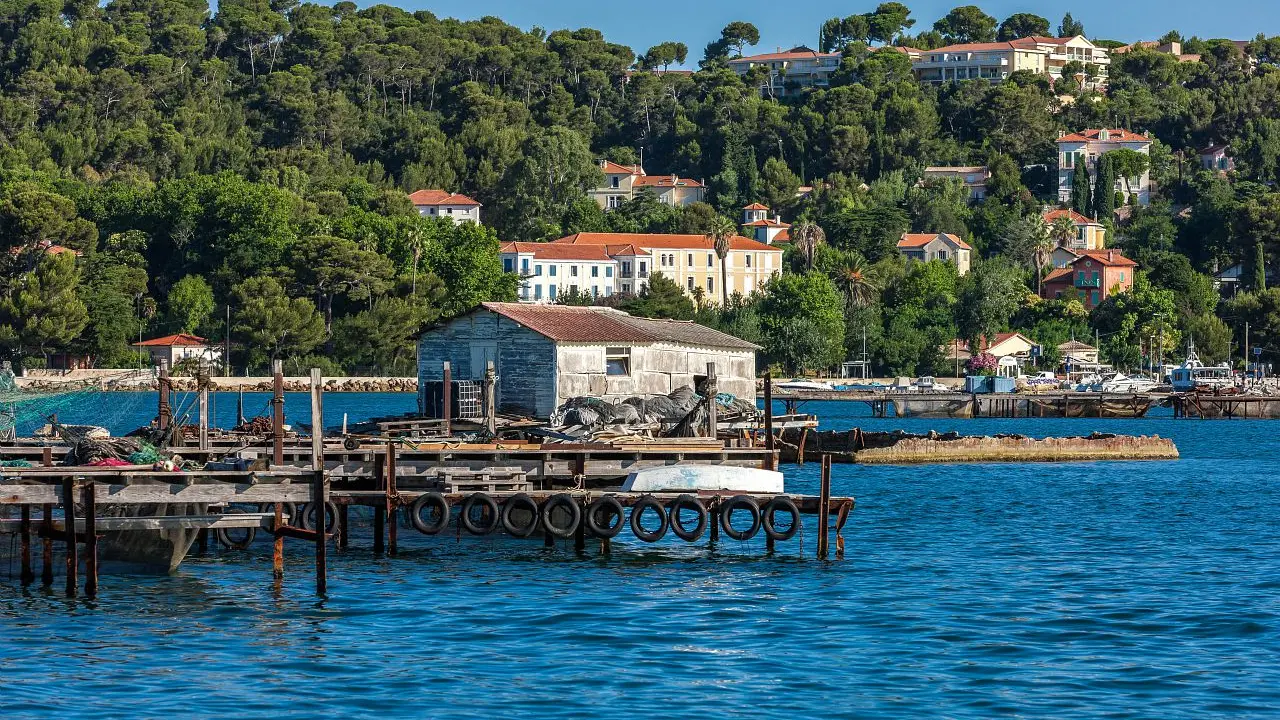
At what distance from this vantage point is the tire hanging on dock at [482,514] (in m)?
37.4

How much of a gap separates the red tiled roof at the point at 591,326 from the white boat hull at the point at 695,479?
19.7 metres

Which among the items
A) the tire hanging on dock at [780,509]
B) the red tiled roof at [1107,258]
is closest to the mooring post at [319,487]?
the tire hanging on dock at [780,509]

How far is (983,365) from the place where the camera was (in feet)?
517

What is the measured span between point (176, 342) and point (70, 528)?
123 metres

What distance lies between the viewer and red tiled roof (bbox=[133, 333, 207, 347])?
152 metres

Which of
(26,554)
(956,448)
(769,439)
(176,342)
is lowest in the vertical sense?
(26,554)

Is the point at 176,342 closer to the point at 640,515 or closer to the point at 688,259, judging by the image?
the point at 688,259

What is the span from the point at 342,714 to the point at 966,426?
299 feet

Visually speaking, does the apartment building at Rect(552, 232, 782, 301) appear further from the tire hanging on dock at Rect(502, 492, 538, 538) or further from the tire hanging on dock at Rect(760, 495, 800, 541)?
the tire hanging on dock at Rect(760, 495, 800, 541)

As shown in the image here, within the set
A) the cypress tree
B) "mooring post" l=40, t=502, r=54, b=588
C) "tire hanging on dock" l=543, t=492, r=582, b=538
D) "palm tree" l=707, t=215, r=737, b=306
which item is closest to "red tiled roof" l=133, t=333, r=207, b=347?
"palm tree" l=707, t=215, r=737, b=306

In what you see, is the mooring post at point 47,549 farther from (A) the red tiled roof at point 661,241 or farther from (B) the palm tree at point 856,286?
(A) the red tiled roof at point 661,241

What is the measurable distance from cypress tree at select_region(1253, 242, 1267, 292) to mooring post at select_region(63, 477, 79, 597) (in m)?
166

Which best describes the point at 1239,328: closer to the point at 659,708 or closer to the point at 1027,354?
the point at 1027,354

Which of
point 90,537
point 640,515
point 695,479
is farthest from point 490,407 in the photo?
point 90,537
